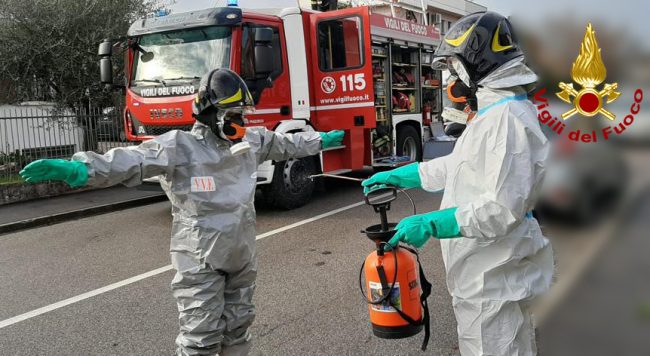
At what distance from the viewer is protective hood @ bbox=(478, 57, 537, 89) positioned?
6.55ft

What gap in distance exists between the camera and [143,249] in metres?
6.45

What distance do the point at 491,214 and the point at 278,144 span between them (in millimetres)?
1801

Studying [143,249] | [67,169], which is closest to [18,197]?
[143,249]

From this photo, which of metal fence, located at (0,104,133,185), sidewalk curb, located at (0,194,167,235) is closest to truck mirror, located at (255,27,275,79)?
sidewalk curb, located at (0,194,167,235)

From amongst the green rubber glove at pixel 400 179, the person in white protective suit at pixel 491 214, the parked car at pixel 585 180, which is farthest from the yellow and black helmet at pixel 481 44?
the parked car at pixel 585 180

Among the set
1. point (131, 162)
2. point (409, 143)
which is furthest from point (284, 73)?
point (131, 162)

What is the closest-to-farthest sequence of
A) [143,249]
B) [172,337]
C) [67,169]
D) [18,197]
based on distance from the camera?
[67,169] < [172,337] < [143,249] < [18,197]

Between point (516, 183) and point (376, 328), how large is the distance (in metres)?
1.21

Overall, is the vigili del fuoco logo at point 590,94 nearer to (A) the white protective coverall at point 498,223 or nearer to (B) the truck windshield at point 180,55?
(A) the white protective coverall at point 498,223

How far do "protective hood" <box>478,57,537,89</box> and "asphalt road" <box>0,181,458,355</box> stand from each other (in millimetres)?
2045

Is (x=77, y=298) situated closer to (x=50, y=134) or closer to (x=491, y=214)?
(x=491, y=214)

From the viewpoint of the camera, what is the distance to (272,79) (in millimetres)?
8336

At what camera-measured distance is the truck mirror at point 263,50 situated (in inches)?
304

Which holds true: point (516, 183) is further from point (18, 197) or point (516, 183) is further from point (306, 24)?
point (18, 197)
